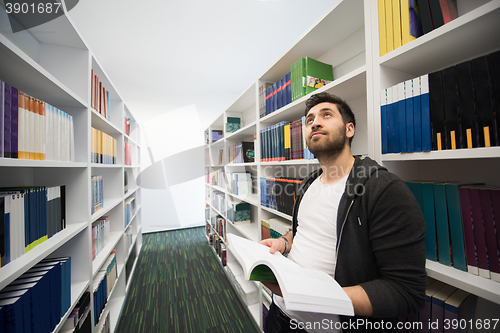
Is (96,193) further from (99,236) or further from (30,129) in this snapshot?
(30,129)

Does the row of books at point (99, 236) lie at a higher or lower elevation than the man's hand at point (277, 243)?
lower

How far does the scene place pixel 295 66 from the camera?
140 centimetres

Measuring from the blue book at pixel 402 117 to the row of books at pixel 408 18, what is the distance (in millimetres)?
209

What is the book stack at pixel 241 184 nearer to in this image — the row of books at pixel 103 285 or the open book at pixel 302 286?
the row of books at pixel 103 285

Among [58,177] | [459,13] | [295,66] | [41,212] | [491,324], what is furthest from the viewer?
[295,66]

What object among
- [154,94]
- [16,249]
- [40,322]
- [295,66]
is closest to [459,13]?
[295,66]

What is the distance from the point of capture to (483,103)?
0.63 metres

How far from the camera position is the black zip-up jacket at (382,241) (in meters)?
0.65

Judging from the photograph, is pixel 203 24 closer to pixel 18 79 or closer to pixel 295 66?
pixel 295 66

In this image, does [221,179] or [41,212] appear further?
[221,179]

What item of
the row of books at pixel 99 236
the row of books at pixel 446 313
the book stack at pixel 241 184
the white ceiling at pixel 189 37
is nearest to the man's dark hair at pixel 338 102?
the white ceiling at pixel 189 37

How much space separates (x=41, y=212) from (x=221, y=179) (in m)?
2.36

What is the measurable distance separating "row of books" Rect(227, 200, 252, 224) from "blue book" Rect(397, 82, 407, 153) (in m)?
2.02

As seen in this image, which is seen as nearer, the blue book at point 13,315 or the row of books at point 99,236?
the blue book at point 13,315
